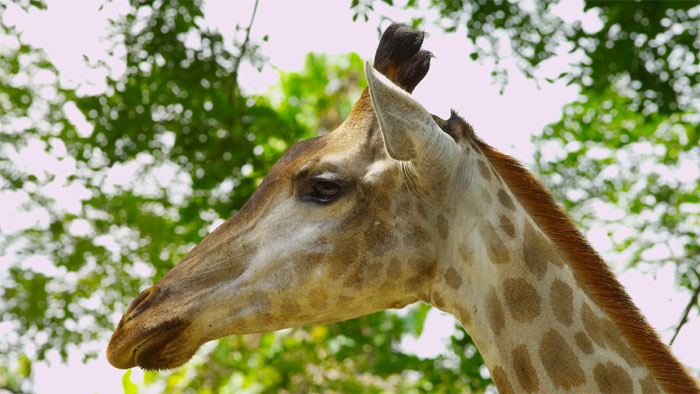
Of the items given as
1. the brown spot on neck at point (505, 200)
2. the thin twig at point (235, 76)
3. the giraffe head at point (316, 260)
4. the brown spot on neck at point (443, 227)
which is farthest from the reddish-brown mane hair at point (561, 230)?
the thin twig at point (235, 76)

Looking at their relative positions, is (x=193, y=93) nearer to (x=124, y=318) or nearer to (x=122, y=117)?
(x=122, y=117)

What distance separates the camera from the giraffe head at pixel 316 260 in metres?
3.10

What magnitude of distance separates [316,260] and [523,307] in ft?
2.70

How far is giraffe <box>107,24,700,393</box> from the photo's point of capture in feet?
9.61

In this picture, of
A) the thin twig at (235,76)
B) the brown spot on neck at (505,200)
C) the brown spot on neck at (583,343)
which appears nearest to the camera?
the brown spot on neck at (583,343)

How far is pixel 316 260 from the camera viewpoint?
313cm

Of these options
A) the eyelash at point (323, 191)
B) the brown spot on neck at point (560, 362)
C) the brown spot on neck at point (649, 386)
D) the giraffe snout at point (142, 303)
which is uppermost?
the eyelash at point (323, 191)

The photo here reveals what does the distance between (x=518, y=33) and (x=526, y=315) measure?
12.8ft

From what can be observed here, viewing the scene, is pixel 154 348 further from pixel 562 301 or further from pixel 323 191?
pixel 562 301

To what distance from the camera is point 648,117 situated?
6566 millimetres

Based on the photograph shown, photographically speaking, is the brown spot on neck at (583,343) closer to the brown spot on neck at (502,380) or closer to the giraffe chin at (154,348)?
the brown spot on neck at (502,380)

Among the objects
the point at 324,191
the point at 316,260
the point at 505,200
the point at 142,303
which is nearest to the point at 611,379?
the point at 505,200

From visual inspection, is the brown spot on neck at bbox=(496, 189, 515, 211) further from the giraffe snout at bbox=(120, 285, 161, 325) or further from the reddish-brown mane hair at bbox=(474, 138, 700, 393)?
the giraffe snout at bbox=(120, 285, 161, 325)

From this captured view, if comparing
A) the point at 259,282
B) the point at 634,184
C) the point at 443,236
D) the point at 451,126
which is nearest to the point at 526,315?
the point at 443,236
